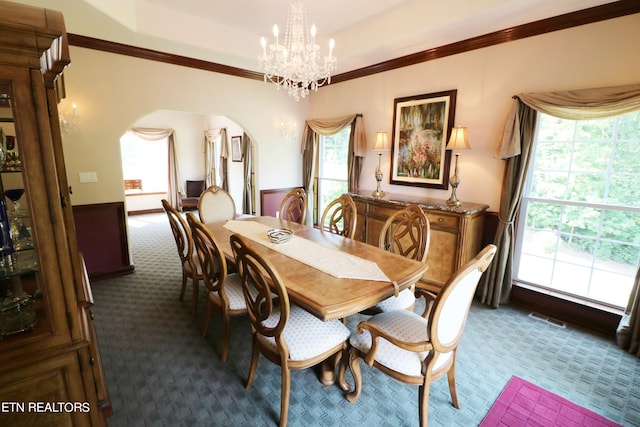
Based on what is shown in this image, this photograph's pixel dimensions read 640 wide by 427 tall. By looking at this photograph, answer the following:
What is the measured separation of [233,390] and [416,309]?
1876 mm

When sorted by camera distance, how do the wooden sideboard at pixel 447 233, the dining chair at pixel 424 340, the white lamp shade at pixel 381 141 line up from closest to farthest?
1. the dining chair at pixel 424 340
2. the wooden sideboard at pixel 447 233
3. the white lamp shade at pixel 381 141

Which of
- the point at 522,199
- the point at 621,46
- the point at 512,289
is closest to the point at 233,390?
the point at 512,289

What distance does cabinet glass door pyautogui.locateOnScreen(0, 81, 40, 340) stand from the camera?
3.75 ft

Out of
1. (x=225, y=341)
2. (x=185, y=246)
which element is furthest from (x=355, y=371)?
(x=185, y=246)

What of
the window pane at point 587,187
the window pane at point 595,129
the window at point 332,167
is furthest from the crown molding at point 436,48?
the window pane at point 587,187

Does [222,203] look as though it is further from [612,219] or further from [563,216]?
[612,219]

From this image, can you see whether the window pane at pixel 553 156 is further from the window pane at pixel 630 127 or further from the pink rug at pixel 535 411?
the pink rug at pixel 535 411

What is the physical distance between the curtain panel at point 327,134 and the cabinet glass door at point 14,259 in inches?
144

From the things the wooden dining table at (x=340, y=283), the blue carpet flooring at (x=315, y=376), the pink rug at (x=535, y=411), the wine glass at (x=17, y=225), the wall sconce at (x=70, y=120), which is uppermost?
the wall sconce at (x=70, y=120)

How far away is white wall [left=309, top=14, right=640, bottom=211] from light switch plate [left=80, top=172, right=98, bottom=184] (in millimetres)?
3429

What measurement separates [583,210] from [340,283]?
256 cm

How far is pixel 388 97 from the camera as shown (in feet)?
13.2

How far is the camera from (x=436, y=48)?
11.1ft

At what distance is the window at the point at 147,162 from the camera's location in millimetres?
7387
